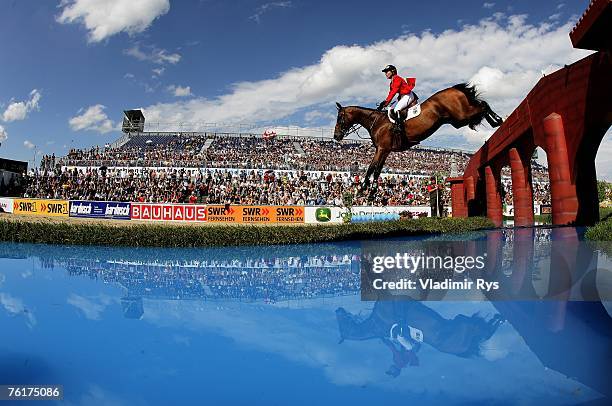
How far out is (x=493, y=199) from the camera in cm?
2559

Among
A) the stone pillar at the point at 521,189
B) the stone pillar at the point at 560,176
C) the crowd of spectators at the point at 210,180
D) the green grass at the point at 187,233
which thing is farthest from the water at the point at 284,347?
the crowd of spectators at the point at 210,180

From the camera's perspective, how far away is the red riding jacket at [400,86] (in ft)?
38.6

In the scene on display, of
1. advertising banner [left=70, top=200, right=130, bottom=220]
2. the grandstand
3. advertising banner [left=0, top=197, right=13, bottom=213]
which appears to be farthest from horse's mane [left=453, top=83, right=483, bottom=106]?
advertising banner [left=0, top=197, right=13, bottom=213]

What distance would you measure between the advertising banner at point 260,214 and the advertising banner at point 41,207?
42.3 ft

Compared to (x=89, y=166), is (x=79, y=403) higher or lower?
lower

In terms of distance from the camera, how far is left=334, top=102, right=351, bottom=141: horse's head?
44.2ft

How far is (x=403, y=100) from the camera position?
1173 centimetres

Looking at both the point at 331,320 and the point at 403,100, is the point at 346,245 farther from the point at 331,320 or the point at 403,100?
the point at 331,320

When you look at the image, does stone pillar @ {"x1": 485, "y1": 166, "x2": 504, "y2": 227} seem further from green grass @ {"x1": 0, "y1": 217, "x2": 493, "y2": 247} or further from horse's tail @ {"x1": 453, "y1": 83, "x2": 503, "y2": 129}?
horse's tail @ {"x1": 453, "y1": 83, "x2": 503, "y2": 129}

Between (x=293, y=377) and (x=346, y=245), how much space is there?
1509 centimetres

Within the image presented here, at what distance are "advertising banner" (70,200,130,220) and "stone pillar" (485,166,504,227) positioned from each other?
25450 mm

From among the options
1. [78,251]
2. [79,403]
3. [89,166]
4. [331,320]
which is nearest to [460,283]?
→ [331,320]

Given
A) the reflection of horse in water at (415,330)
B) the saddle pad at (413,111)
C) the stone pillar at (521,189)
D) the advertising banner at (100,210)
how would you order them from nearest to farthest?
the reflection of horse in water at (415,330), the saddle pad at (413,111), the stone pillar at (521,189), the advertising banner at (100,210)
